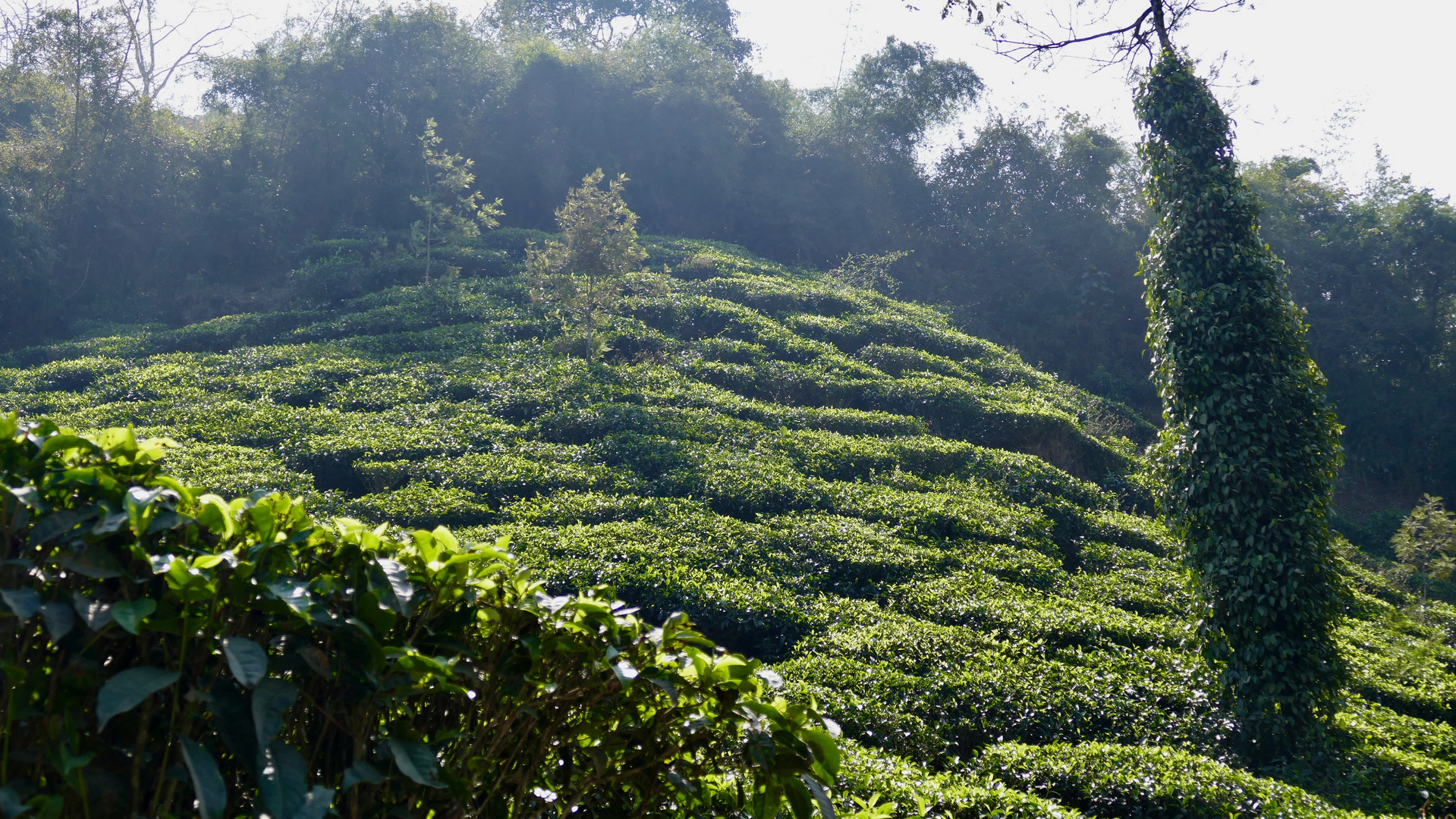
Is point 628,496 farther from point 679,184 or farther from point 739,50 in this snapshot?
point 739,50

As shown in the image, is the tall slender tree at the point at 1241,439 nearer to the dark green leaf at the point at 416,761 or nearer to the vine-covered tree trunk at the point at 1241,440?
the vine-covered tree trunk at the point at 1241,440

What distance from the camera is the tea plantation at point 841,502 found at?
16.6 ft

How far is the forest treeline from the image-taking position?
20.6 metres

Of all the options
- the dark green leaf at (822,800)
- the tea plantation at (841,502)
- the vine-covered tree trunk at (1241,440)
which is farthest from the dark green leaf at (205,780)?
the vine-covered tree trunk at (1241,440)

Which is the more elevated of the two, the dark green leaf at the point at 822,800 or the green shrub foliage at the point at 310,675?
the green shrub foliage at the point at 310,675

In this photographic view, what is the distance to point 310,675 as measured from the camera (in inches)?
64.3

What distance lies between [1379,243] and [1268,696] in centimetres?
2194

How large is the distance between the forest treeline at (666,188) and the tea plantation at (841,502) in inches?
226

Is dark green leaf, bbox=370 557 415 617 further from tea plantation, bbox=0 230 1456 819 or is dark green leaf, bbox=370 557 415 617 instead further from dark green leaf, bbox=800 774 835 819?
tea plantation, bbox=0 230 1456 819

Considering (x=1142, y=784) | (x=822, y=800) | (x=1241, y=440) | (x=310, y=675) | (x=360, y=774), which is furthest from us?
(x=1241, y=440)

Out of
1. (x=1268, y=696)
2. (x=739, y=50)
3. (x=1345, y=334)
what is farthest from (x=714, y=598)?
(x=739, y=50)

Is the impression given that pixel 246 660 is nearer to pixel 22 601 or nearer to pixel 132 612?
pixel 132 612

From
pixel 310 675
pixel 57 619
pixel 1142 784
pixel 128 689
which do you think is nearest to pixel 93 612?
pixel 57 619

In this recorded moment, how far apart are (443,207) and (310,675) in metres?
21.8
